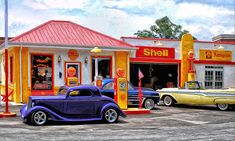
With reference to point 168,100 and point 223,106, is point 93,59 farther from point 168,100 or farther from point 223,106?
point 223,106

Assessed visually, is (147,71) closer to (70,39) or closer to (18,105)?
(70,39)

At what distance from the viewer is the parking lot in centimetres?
990

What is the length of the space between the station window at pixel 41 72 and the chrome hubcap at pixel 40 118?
319 inches

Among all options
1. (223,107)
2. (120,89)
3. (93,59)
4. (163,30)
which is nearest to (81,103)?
(120,89)

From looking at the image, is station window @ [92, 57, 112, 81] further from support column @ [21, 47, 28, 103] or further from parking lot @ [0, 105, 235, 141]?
parking lot @ [0, 105, 235, 141]

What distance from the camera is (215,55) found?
26.2 metres

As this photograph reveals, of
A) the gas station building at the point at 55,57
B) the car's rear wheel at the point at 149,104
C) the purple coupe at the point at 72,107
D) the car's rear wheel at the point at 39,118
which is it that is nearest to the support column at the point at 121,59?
the gas station building at the point at 55,57

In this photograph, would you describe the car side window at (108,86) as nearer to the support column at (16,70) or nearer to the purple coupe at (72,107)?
the purple coupe at (72,107)

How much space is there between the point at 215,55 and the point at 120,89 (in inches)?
498

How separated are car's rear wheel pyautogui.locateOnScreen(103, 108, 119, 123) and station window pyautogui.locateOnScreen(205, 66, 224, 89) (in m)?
14.4

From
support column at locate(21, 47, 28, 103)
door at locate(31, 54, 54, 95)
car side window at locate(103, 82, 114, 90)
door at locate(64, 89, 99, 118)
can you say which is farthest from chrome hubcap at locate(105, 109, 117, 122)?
support column at locate(21, 47, 28, 103)

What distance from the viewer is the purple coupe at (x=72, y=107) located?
39.8 ft

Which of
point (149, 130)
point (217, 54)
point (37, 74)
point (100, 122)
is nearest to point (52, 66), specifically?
point (37, 74)

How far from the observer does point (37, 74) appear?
66.1ft
